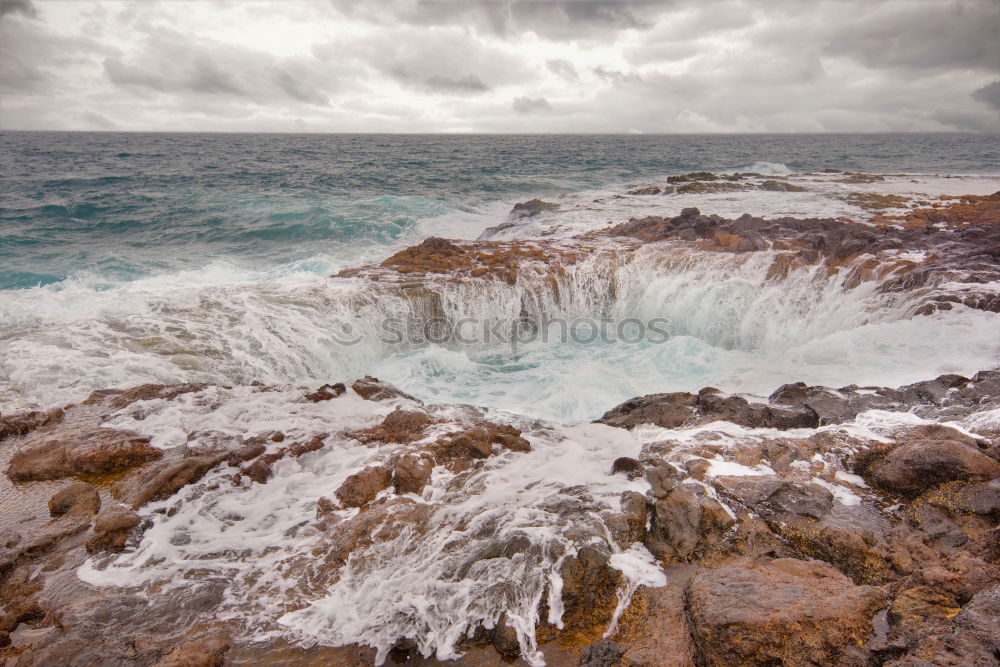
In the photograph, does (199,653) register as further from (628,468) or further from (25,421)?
(25,421)

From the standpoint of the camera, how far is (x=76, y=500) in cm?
562

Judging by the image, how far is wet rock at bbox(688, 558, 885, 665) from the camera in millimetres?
3395

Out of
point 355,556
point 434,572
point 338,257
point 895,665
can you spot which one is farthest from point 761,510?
point 338,257

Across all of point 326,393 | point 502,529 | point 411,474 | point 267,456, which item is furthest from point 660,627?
point 326,393

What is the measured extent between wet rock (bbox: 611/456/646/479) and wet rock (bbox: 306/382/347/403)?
16.1 ft

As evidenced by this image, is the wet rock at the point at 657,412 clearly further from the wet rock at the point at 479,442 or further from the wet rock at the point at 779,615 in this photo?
the wet rock at the point at 779,615

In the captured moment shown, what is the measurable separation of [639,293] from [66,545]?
44.5ft

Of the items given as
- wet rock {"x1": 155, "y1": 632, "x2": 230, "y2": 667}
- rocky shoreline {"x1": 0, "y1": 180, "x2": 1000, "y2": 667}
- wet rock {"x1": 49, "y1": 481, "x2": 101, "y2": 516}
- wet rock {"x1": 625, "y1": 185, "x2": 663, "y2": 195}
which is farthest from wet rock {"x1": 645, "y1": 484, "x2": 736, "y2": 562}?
wet rock {"x1": 625, "y1": 185, "x2": 663, "y2": 195}

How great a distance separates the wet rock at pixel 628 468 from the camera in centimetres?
591

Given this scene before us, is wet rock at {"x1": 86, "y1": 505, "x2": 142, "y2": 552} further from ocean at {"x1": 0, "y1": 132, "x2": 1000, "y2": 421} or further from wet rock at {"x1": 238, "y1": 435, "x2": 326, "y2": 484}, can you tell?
ocean at {"x1": 0, "y1": 132, "x2": 1000, "y2": 421}

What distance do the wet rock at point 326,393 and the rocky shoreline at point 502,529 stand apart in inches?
2.1

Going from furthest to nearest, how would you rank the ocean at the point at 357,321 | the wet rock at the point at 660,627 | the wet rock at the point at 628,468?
the ocean at the point at 357,321 → the wet rock at the point at 628,468 → the wet rock at the point at 660,627

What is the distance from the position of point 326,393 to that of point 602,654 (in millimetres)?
6165

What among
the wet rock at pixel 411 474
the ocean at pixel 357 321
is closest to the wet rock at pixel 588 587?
the wet rock at pixel 411 474
